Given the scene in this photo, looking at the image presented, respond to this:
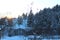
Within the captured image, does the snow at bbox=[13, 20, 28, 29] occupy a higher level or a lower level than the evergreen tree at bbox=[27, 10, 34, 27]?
lower

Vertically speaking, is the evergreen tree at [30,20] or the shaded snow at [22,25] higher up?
the evergreen tree at [30,20]

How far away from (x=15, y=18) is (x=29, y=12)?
0.28 metres

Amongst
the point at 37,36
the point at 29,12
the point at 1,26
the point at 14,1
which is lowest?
the point at 37,36

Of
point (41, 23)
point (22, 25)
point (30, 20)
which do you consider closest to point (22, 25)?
point (22, 25)

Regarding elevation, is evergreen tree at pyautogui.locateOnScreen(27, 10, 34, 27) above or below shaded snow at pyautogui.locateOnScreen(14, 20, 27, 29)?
above

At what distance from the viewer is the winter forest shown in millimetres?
2960

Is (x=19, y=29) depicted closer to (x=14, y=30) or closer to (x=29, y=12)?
(x=14, y=30)

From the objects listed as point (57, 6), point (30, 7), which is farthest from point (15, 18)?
point (57, 6)

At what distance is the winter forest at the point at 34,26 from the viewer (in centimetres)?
296

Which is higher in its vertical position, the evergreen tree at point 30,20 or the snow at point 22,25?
the evergreen tree at point 30,20

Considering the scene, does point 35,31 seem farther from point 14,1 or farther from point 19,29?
point 14,1

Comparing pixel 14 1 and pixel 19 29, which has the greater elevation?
pixel 14 1

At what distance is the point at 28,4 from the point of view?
3.07 meters

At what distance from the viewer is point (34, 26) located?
298 centimetres
